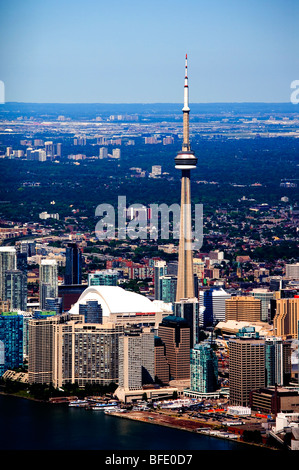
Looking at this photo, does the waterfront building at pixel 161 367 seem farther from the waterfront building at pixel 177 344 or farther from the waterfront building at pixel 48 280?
the waterfront building at pixel 48 280

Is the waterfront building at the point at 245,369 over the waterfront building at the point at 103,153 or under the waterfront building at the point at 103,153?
under

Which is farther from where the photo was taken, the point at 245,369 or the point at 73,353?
the point at 73,353

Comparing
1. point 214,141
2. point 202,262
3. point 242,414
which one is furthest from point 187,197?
point 214,141

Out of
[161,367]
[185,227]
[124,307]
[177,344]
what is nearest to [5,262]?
[185,227]

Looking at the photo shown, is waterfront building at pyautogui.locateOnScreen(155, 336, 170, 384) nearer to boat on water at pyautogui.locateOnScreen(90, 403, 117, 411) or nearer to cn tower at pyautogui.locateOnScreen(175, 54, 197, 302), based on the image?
boat on water at pyautogui.locateOnScreen(90, 403, 117, 411)

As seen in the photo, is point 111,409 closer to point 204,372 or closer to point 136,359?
point 136,359

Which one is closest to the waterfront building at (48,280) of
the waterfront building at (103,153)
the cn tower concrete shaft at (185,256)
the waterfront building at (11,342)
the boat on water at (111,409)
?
the cn tower concrete shaft at (185,256)
